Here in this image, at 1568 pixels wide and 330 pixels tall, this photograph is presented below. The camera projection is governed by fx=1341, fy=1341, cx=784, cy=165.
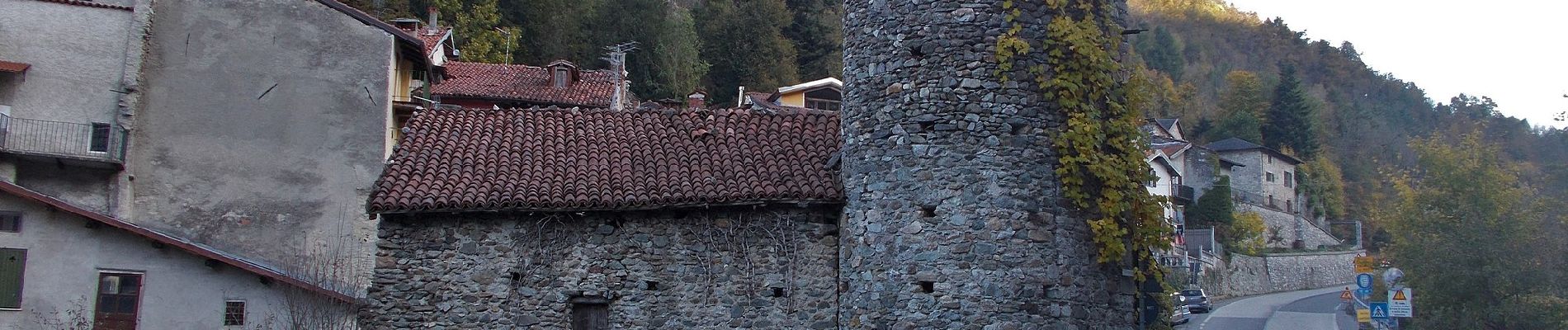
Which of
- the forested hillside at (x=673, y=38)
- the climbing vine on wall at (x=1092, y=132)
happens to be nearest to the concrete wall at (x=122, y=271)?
the climbing vine on wall at (x=1092, y=132)

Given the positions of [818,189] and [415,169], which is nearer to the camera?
[818,189]

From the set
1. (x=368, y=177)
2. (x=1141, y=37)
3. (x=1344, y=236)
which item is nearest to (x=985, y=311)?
(x=368, y=177)

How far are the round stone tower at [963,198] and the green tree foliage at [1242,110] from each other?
63.1 m

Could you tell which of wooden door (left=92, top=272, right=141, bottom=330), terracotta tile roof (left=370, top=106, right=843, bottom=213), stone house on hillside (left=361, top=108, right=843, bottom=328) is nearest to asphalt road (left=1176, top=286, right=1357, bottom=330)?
terracotta tile roof (left=370, top=106, right=843, bottom=213)

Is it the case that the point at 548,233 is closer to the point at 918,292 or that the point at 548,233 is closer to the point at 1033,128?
the point at 918,292

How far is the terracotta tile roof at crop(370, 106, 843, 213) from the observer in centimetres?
1429

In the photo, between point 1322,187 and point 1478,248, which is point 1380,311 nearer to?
point 1478,248

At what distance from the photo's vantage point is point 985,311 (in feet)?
42.3

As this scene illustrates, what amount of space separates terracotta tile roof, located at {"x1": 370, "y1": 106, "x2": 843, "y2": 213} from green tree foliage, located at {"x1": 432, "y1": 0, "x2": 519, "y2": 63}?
24.3 meters

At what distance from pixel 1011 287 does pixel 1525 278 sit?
18866 mm

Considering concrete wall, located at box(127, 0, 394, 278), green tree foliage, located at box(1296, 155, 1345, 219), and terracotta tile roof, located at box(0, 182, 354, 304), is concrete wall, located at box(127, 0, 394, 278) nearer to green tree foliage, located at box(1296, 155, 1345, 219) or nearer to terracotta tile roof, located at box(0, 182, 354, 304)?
terracotta tile roof, located at box(0, 182, 354, 304)

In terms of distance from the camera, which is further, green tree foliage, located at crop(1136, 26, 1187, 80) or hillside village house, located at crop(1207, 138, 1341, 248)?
green tree foliage, located at crop(1136, 26, 1187, 80)

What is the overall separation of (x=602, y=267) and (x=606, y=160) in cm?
140

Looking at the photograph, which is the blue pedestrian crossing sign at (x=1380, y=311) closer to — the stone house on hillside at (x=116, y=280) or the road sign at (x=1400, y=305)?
the road sign at (x=1400, y=305)
